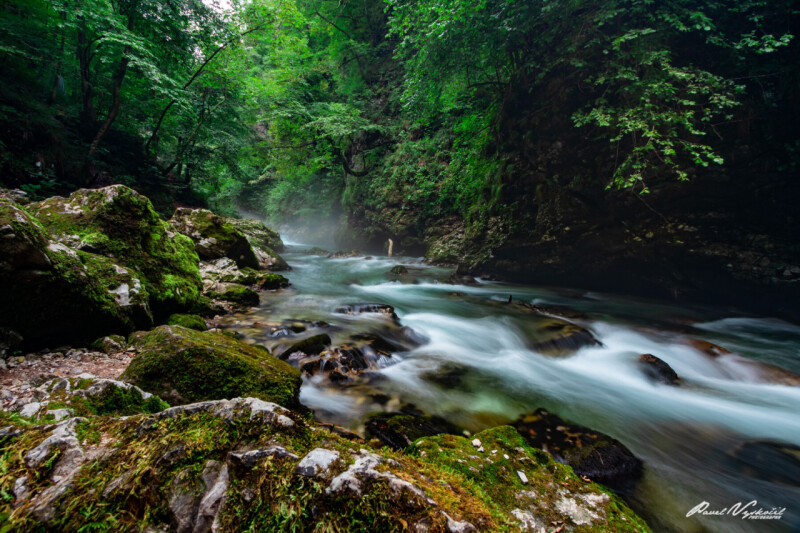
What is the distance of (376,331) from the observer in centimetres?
600

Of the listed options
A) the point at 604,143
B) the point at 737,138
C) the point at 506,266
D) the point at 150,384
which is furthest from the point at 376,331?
the point at 737,138

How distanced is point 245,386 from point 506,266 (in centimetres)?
1030

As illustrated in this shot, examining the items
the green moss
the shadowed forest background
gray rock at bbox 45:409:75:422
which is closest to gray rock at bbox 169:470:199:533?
gray rock at bbox 45:409:75:422

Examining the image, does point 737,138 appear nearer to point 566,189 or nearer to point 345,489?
point 566,189

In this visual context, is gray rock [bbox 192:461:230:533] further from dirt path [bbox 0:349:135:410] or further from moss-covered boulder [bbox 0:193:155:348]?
moss-covered boulder [bbox 0:193:155:348]

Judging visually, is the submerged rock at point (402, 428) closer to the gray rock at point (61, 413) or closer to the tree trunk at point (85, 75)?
the gray rock at point (61, 413)

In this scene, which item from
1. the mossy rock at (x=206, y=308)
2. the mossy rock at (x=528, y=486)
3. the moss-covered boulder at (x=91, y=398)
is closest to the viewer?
the moss-covered boulder at (x=91, y=398)

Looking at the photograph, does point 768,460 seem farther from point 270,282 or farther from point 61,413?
point 270,282

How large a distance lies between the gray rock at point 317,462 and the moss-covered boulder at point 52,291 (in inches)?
130

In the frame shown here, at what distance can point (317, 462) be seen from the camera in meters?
1.17

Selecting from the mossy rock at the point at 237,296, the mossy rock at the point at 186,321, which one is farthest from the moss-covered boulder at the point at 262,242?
the mossy rock at the point at 186,321

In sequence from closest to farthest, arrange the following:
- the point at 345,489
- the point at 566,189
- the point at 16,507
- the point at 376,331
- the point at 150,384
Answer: the point at 16,507
the point at 345,489
the point at 150,384
the point at 376,331
the point at 566,189

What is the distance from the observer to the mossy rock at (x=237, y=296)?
6.21 meters

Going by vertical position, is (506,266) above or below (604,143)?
below
